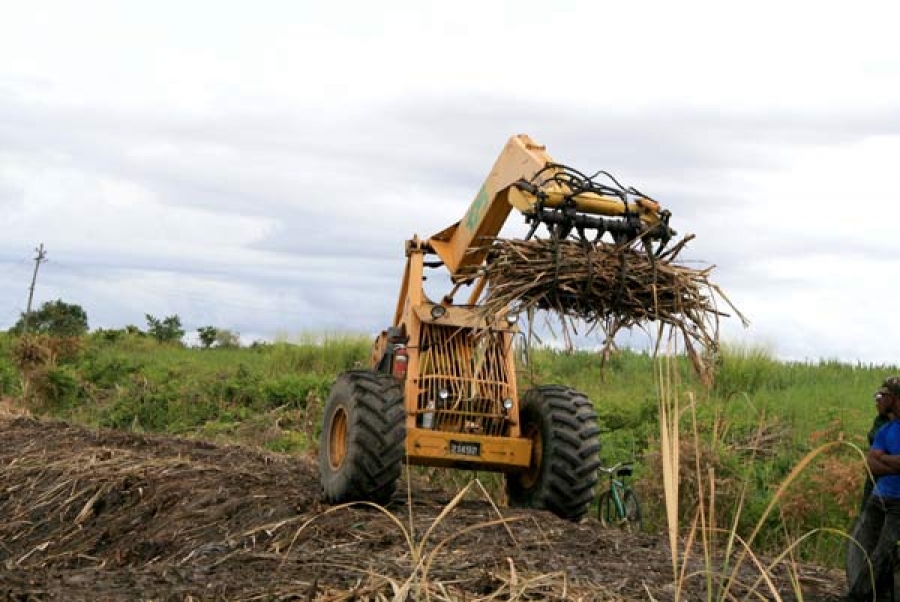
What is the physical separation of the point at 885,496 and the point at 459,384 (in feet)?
12.2

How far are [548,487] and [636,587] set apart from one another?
290cm

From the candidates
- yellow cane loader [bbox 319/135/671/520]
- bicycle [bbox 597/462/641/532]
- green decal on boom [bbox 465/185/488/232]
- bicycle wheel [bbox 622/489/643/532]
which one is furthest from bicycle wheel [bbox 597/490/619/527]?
green decal on boom [bbox 465/185/488/232]

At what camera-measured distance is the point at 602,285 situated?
303 inches

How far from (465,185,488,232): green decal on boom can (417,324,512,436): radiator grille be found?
902 mm

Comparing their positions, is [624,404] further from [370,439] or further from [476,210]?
[370,439]

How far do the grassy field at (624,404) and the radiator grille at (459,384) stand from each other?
0.49 metres

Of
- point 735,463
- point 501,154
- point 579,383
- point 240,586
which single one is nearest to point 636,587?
point 240,586

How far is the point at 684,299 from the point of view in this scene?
794cm

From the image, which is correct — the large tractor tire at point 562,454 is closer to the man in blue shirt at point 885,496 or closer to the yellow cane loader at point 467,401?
the yellow cane loader at point 467,401

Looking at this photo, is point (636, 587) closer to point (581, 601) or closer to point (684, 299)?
point (581, 601)

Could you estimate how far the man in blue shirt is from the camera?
7.02 meters

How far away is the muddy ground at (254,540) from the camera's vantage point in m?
5.76

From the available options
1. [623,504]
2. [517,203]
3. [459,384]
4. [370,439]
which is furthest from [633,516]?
[517,203]

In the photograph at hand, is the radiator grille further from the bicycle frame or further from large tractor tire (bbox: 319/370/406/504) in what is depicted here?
the bicycle frame
